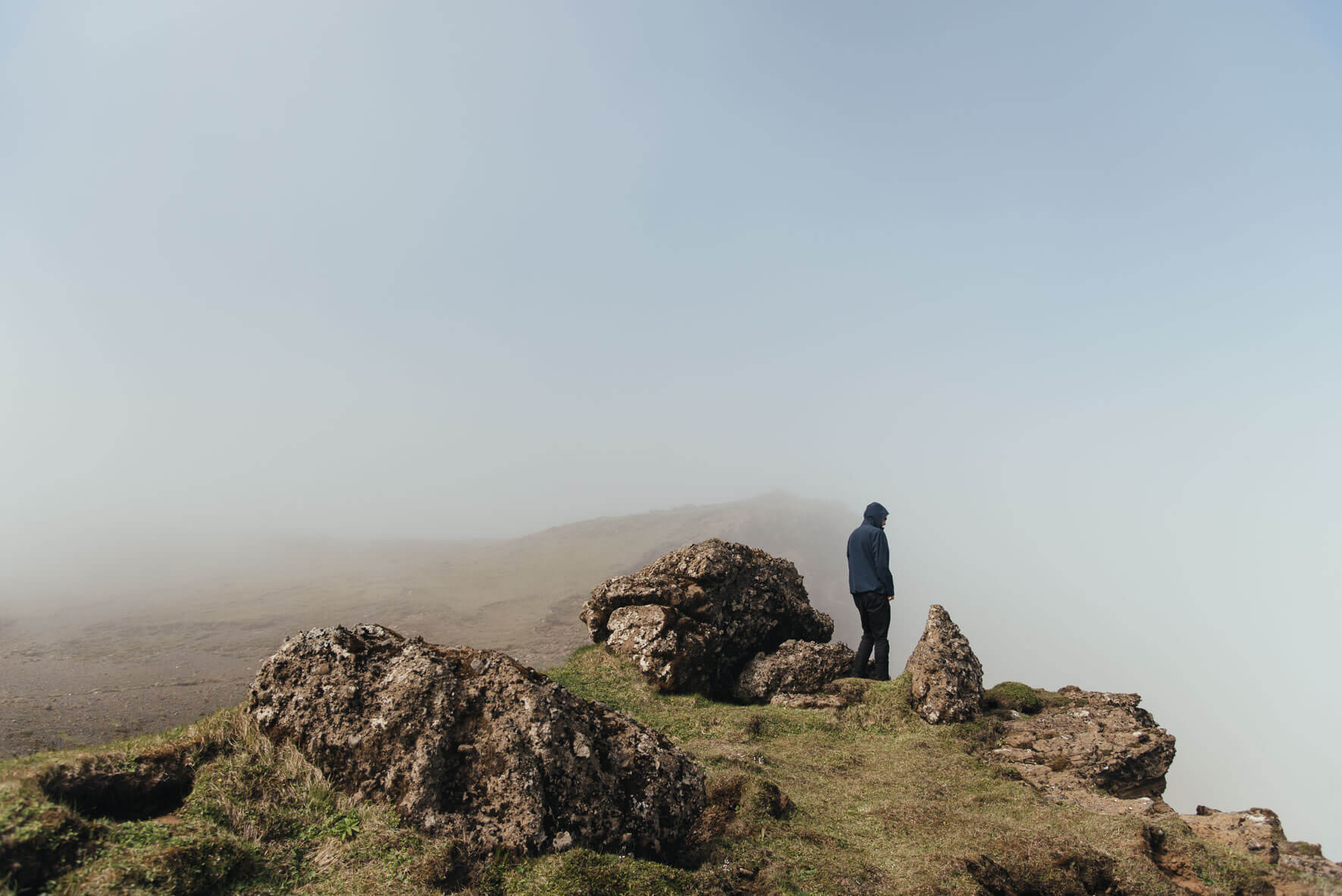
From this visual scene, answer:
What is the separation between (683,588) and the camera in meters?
16.6

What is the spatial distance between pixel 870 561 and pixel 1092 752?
5.44m

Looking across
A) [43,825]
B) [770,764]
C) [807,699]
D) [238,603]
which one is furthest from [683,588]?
[238,603]

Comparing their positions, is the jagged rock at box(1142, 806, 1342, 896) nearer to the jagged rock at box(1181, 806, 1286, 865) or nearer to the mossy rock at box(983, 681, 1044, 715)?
the jagged rock at box(1181, 806, 1286, 865)

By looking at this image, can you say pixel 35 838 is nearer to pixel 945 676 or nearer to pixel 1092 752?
pixel 945 676

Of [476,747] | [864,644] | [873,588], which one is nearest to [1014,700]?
[864,644]

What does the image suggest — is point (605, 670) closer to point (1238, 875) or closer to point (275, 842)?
point (275, 842)

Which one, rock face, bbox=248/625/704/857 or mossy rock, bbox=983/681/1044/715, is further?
mossy rock, bbox=983/681/1044/715

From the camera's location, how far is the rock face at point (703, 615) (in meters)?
15.1

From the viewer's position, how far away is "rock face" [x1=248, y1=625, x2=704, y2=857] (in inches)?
242

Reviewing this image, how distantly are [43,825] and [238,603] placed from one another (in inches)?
1567

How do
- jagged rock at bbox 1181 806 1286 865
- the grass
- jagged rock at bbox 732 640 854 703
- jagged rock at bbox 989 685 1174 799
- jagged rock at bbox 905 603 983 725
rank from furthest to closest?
jagged rock at bbox 732 640 854 703 < jagged rock at bbox 905 603 983 725 < jagged rock at bbox 989 685 1174 799 < jagged rock at bbox 1181 806 1286 865 < the grass

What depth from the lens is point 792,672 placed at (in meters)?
15.6

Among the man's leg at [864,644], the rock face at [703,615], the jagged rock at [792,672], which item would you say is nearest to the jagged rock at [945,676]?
the man's leg at [864,644]

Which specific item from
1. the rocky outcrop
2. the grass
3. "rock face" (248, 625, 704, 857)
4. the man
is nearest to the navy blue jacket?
the man
